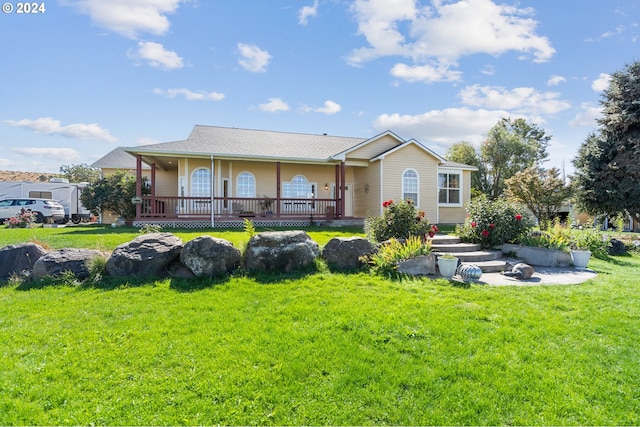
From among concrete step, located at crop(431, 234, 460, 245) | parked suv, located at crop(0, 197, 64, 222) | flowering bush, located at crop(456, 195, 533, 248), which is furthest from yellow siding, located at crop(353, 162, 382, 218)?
parked suv, located at crop(0, 197, 64, 222)

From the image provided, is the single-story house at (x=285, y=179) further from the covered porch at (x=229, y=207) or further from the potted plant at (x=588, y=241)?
the potted plant at (x=588, y=241)

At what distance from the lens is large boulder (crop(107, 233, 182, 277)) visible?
5.81 meters

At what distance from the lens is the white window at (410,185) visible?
1571 cm

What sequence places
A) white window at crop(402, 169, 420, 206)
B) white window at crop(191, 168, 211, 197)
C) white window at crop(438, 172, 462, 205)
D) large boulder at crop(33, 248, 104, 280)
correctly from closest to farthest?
large boulder at crop(33, 248, 104, 280) < white window at crop(191, 168, 211, 197) < white window at crop(402, 169, 420, 206) < white window at crop(438, 172, 462, 205)

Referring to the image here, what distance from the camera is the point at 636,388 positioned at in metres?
3.02

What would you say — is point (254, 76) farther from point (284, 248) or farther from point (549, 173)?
point (549, 173)

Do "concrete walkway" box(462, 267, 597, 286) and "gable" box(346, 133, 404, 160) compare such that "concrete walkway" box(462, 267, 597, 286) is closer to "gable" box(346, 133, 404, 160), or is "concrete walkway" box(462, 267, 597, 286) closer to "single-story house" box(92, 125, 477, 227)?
"single-story house" box(92, 125, 477, 227)

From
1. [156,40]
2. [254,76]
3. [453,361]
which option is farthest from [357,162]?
[453,361]

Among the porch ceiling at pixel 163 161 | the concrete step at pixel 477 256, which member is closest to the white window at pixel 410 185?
the concrete step at pixel 477 256

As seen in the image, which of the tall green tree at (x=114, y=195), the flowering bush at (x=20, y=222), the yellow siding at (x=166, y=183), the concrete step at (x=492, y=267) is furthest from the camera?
the yellow siding at (x=166, y=183)

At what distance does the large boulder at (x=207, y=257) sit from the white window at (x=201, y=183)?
947 centimetres

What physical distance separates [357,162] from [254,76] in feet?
20.0

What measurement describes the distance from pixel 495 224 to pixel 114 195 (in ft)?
51.8

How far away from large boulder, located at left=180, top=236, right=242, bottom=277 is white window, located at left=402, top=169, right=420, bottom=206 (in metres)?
11.4
